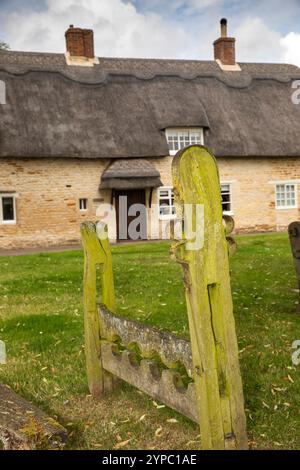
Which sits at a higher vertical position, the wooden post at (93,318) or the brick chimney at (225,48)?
the brick chimney at (225,48)

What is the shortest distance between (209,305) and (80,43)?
92.3ft

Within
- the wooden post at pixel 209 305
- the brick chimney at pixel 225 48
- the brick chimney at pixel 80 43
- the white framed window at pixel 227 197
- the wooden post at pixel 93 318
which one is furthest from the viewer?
the brick chimney at pixel 225 48

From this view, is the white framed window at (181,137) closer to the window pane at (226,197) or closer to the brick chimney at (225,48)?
the window pane at (226,197)

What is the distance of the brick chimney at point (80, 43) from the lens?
95.6 ft

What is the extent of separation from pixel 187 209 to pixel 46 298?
23.4ft

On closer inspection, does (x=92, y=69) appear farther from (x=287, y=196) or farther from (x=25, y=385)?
(x=25, y=385)

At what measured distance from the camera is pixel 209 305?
151 inches

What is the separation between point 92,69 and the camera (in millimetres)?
28766

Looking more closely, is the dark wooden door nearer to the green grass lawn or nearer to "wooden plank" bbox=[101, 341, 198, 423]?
the green grass lawn

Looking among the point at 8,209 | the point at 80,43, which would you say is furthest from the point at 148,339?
the point at 80,43

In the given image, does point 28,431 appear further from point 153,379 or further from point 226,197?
point 226,197

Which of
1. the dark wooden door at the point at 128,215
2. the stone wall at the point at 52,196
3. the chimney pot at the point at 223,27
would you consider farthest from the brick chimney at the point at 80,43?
the dark wooden door at the point at 128,215

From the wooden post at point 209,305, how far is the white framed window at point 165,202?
2089 centimetres
